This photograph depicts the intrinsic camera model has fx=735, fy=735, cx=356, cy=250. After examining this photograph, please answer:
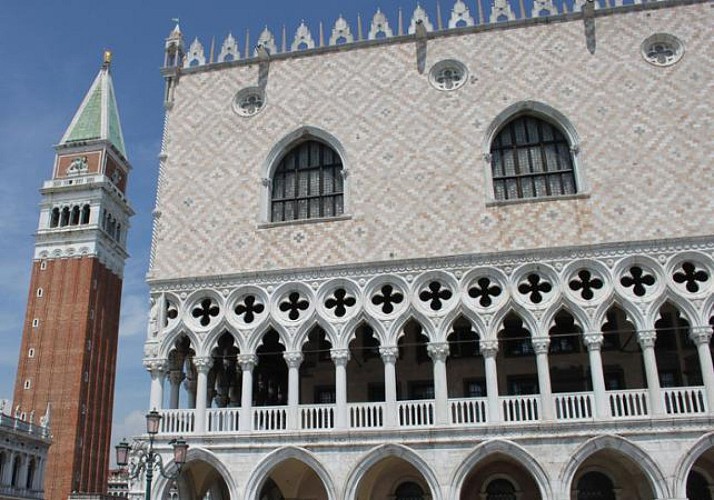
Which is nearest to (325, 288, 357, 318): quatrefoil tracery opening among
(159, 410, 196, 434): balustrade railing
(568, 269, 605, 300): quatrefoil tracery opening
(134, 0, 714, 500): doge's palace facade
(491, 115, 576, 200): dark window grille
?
(134, 0, 714, 500): doge's palace facade

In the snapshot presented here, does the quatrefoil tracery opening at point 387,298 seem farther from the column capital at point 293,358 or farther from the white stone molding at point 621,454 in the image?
the white stone molding at point 621,454

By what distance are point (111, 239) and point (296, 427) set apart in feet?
105

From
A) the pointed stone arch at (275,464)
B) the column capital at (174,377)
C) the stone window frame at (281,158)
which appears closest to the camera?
the pointed stone arch at (275,464)

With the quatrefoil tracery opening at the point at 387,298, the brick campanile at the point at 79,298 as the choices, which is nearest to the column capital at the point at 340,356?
the quatrefoil tracery opening at the point at 387,298

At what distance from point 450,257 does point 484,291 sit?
104 centimetres

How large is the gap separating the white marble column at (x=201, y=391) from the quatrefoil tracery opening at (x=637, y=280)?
9272mm

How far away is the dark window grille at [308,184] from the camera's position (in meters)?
17.8

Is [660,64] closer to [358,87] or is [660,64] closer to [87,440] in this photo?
[358,87]

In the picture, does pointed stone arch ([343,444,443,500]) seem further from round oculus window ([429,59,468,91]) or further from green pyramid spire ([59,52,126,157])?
green pyramid spire ([59,52,126,157])

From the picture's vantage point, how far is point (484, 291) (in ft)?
52.4

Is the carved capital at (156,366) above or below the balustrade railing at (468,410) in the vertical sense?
above

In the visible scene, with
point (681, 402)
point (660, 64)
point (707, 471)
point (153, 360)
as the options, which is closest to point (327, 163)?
point (153, 360)

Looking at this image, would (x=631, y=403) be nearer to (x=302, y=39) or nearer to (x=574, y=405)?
(x=574, y=405)

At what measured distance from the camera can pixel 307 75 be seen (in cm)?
1881
